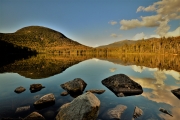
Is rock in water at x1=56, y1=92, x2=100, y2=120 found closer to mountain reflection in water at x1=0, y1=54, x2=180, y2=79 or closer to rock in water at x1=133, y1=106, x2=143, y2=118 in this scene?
rock in water at x1=133, y1=106, x2=143, y2=118

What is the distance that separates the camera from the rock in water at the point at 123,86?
16.3 metres

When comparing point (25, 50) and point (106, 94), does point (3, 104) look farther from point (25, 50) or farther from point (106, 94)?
point (25, 50)

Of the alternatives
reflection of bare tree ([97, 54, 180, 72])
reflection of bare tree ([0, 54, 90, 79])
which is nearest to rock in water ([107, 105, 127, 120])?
reflection of bare tree ([0, 54, 90, 79])

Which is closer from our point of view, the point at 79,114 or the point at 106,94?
the point at 79,114

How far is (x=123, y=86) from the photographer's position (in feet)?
55.9

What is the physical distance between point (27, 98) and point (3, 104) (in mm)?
2086

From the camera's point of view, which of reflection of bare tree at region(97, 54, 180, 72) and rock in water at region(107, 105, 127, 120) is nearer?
rock in water at region(107, 105, 127, 120)

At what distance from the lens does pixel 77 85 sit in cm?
1716

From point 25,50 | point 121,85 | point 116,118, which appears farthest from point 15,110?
point 25,50

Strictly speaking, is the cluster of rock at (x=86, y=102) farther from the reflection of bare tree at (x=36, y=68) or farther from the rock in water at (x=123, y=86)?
the reflection of bare tree at (x=36, y=68)

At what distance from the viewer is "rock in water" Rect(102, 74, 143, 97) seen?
16286 mm

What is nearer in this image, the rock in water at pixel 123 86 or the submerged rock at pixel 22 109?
the submerged rock at pixel 22 109

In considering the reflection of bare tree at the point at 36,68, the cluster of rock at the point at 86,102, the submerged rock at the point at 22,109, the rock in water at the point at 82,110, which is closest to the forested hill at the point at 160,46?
the reflection of bare tree at the point at 36,68

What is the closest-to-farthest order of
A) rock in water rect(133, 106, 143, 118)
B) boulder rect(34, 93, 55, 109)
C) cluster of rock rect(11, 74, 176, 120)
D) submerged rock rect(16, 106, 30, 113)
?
cluster of rock rect(11, 74, 176, 120)
rock in water rect(133, 106, 143, 118)
submerged rock rect(16, 106, 30, 113)
boulder rect(34, 93, 55, 109)
